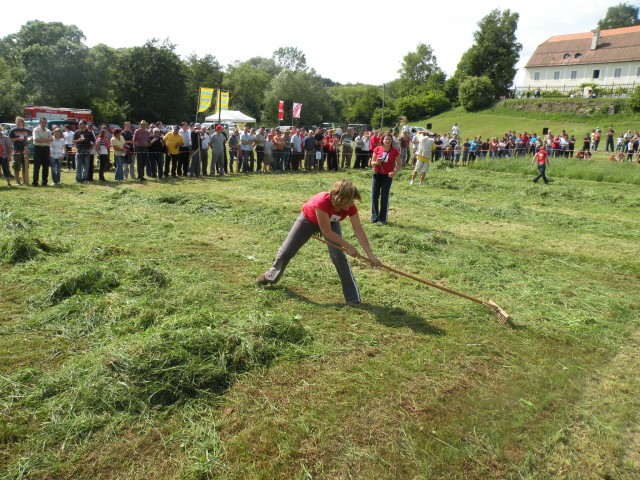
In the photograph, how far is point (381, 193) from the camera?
34.3ft

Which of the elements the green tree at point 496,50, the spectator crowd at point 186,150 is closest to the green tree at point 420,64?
the green tree at point 496,50

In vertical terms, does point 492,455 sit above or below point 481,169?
below

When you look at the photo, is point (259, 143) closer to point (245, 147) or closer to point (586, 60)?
point (245, 147)

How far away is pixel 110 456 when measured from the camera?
320cm

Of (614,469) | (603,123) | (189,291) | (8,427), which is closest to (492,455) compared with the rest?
(614,469)

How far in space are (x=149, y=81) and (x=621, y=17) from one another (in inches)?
3712

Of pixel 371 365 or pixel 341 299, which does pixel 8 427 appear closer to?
pixel 371 365

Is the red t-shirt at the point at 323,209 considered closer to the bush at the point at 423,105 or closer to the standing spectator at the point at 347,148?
the standing spectator at the point at 347,148

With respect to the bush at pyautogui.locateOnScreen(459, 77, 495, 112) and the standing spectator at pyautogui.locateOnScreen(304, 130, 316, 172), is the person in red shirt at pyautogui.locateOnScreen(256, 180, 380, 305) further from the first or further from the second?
the bush at pyautogui.locateOnScreen(459, 77, 495, 112)

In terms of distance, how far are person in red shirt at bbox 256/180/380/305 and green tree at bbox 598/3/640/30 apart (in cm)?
11400

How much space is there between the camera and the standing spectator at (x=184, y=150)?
17.0m

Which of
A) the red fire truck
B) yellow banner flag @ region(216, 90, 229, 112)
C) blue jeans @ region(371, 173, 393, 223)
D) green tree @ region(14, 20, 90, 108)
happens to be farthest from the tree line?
blue jeans @ region(371, 173, 393, 223)

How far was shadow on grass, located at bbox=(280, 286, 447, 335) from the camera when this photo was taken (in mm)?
→ 5348

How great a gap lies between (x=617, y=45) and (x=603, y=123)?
2978cm
